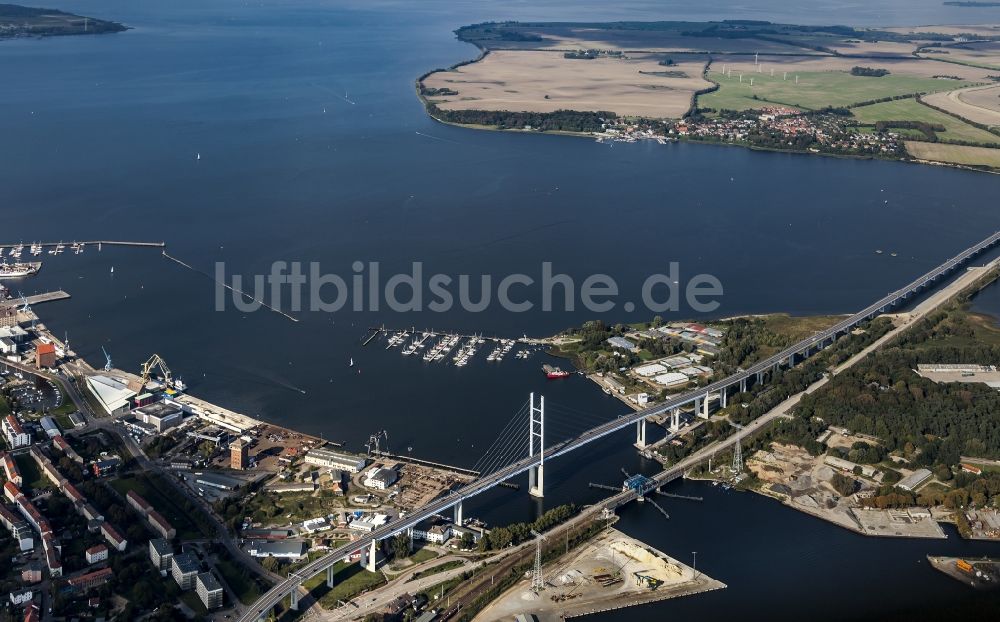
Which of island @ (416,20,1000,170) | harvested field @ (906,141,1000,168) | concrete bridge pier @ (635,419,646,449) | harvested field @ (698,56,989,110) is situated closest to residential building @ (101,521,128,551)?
concrete bridge pier @ (635,419,646,449)

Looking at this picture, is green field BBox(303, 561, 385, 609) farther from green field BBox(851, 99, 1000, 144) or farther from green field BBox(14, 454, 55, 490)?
green field BBox(851, 99, 1000, 144)

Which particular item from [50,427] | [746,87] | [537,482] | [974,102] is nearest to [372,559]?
[537,482]

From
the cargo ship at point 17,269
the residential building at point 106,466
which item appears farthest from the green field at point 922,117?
the residential building at point 106,466

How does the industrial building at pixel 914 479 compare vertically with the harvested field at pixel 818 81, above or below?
below

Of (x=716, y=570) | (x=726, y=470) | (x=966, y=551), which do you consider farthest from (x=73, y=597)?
(x=966, y=551)

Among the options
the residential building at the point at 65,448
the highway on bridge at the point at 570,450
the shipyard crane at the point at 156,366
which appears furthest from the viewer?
the shipyard crane at the point at 156,366

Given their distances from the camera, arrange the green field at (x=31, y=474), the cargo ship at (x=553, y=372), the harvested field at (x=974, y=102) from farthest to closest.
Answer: the harvested field at (x=974, y=102) → the cargo ship at (x=553, y=372) → the green field at (x=31, y=474)

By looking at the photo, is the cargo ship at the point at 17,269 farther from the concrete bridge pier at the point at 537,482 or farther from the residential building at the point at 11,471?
the concrete bridge pier at the point at 537,482

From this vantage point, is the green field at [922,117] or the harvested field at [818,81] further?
the harvested field at [818,81]

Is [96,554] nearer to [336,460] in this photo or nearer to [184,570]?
[184,570]
